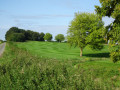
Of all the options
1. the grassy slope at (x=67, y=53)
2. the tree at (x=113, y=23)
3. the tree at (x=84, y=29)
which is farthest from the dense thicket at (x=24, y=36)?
the tree at (x=113, y=23)

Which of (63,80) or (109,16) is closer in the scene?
(63,80)

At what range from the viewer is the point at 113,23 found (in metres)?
14.2

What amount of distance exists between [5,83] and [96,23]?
92.3 ft

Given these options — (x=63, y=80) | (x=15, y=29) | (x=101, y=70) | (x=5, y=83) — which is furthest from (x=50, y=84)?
(x=15, y=29)

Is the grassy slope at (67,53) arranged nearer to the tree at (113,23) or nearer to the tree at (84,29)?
the tree at (84,29)

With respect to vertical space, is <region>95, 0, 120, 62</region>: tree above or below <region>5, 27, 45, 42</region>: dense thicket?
below

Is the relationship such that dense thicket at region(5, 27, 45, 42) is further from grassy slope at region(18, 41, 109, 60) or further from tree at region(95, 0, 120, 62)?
tree at region(95, 0, 120, 62)

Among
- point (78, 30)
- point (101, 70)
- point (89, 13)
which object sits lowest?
point (101, 70)

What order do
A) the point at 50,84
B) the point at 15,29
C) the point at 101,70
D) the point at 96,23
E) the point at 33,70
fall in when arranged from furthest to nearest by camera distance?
the point at 15,29, the point at 96,23, the point at 101,70, the point at 33,70, the point at 50,84

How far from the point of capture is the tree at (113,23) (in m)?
13.1

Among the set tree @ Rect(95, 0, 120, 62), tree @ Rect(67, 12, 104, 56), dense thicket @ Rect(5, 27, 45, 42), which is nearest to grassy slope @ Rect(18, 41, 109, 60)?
tree @ Rect(67, 12, 104, 56)

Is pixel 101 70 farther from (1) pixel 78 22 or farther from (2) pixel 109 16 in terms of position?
(1) pixel 78 22

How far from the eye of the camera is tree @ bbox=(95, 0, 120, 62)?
13109mm

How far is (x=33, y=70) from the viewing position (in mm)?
7480
